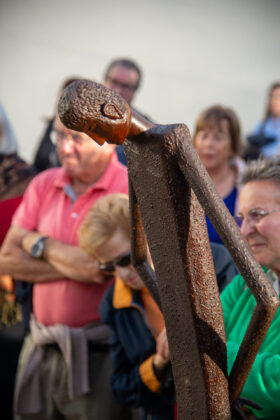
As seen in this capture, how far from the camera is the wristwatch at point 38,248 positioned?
7.16 ft

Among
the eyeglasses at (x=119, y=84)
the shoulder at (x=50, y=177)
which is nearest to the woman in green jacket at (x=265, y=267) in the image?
the shoulder at (x=50, y=177)

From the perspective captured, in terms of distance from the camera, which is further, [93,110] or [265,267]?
[265,267]

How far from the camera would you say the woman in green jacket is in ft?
3.56

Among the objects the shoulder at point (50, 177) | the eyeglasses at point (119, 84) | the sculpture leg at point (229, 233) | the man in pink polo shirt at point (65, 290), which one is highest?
the sculpture leg at point (229, 233)

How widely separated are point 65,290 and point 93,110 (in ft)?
4.86

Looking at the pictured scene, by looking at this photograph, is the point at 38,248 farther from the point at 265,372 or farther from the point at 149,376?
the point at 265,372

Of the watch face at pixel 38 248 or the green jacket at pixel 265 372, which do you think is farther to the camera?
the watch face at pixel 38 248

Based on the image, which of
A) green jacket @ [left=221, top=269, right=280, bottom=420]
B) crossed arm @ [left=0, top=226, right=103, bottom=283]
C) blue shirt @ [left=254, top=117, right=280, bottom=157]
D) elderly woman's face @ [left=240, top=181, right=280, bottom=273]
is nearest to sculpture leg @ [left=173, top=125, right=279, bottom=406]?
green jacket @ [left=221, top=269, right=280, bottom=420]

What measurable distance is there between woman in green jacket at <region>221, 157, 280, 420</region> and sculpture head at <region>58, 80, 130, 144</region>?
587mm

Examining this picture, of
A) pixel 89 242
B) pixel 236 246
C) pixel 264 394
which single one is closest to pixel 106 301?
pixel 89 242

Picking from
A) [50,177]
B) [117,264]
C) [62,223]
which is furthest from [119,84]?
[117,264]

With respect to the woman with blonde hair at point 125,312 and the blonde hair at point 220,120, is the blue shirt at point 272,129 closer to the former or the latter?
the blonde hair at point 220,120

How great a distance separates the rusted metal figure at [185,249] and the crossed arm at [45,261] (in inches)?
45.4

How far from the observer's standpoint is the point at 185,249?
0.84 metres
